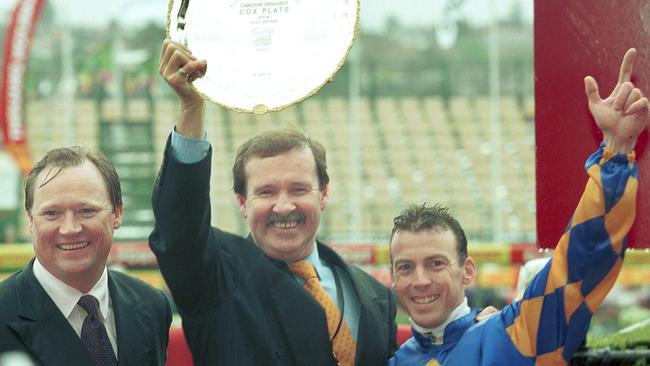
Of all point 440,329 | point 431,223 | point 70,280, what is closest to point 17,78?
point 70,280

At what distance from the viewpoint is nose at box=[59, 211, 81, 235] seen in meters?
2.63

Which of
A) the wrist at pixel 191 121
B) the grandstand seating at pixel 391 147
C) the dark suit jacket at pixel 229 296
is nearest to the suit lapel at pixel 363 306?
the dark suit jacket at pixel 229 296

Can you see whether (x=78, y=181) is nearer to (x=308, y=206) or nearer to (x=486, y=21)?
(x=308, y=206)

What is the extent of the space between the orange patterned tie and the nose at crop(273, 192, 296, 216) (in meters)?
0.20

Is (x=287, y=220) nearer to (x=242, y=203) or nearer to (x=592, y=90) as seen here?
(x=242, y=203)

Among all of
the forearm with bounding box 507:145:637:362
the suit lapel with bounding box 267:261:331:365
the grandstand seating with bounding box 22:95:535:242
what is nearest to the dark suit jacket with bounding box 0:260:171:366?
the suit lapel with bounding box 267:261:331:365

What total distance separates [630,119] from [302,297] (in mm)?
941

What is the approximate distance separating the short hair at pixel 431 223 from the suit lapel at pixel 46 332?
0.78 m

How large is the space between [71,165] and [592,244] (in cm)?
121

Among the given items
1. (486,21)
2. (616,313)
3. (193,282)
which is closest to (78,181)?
(193,282)

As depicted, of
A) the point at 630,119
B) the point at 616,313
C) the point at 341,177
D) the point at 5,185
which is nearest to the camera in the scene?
the point at 630,119

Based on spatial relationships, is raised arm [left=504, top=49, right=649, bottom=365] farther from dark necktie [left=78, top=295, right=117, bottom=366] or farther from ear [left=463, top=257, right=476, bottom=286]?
dark necktie [left=78, top=295, right=117, bottom=366]

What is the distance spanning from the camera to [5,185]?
16.0 m

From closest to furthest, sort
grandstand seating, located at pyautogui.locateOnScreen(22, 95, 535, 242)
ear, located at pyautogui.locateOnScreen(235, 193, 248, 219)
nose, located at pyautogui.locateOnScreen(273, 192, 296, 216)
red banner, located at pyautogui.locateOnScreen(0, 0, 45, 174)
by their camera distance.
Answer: nose, located at pyautogui.locateOnScreen(273, 192, 296, 216), ear, located at pyautogui.locateOnScreen(235, 193, 248, 219), red banner, located at pyautogui.locateOnScreen(0, 0, 45, 174), grandstand seating, located at pyautogui.locateOnScreen(22, 95, 535, 242)
